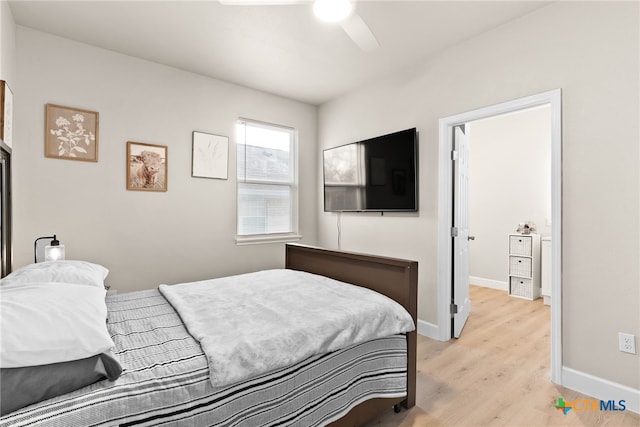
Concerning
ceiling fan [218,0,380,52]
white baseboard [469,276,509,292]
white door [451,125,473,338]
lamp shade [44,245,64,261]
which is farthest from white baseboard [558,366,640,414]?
lamp shade [44,245,64,261]

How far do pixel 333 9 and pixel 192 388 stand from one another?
1755 mm

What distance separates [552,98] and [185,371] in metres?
2.76

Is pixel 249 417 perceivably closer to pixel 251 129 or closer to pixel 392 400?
pixel 392 400

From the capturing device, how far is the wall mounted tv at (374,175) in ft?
10.8

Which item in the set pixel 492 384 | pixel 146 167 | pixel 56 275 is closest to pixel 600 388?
pixel 492 384

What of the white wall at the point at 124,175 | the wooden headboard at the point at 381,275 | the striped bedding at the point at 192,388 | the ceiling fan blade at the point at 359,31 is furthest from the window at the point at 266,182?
the ceiling fan blade at the point at 359,31

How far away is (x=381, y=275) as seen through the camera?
2.13m

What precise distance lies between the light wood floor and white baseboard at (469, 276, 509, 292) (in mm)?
1376

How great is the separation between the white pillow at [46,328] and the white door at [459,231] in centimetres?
281

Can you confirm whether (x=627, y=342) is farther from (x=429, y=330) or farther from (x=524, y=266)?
(x=524, y=266)

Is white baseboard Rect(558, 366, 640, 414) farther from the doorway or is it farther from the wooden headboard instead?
the wooden headboard

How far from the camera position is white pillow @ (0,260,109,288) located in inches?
65.6

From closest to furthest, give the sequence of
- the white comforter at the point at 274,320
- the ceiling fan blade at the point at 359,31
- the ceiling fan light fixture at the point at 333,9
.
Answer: the white comforter at the point at 274,320 < the ceiling fan light fixture at the point at 333,9 < the ceiling fan blade at the point at 359,31

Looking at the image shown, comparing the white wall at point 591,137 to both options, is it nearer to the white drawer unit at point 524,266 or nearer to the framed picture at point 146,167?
the white drawer unit at point 524,266
